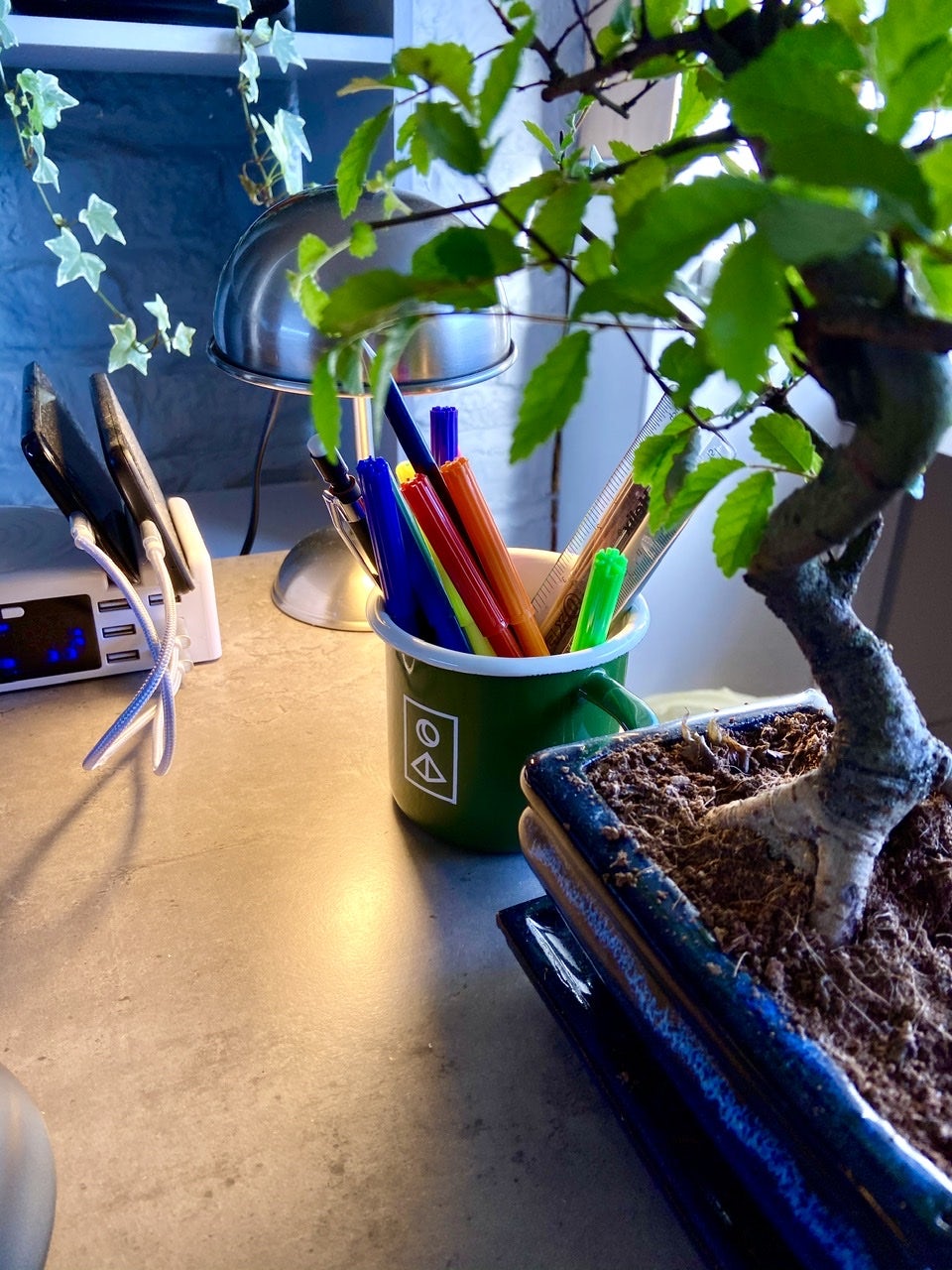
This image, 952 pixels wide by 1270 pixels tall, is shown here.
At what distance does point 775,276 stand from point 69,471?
50 centimetres

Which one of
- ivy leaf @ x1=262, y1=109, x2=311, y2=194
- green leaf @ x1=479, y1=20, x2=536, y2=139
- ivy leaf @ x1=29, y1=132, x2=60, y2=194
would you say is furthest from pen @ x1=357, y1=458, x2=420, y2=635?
ivy leaf @ x1=29, y1=132, x2=60, y2=194

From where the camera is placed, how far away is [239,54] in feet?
2.35

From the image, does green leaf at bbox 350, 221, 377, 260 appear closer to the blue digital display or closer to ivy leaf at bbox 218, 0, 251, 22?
the blue digital display

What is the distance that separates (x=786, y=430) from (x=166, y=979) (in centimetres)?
33

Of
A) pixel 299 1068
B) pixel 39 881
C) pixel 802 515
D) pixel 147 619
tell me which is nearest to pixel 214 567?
pixel 147 619

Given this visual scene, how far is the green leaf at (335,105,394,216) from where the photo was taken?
0.25m

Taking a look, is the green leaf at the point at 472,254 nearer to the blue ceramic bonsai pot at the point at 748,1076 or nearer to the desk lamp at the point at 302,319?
the blue ceramic bonsai pot at the point at 748,1076

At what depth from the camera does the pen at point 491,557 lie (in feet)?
1.50

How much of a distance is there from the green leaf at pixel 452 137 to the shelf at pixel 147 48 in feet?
1.98

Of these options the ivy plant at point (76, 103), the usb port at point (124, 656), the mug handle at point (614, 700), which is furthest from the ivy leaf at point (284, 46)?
the mug handle at point (614, 700)

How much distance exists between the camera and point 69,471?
0.56 meters

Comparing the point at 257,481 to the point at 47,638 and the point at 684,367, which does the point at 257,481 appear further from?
the point at 684,367

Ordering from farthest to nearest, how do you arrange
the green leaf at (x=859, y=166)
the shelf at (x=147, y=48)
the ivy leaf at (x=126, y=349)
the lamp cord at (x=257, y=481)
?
the lamp cord at (x=257, y=481)
the ivy leaf at (x=126, y=349)
the shelf at (x=147, y=48)
the green leaf at (x=859, y=166)

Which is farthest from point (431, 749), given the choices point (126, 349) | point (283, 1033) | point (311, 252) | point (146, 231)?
point (146, 231)
